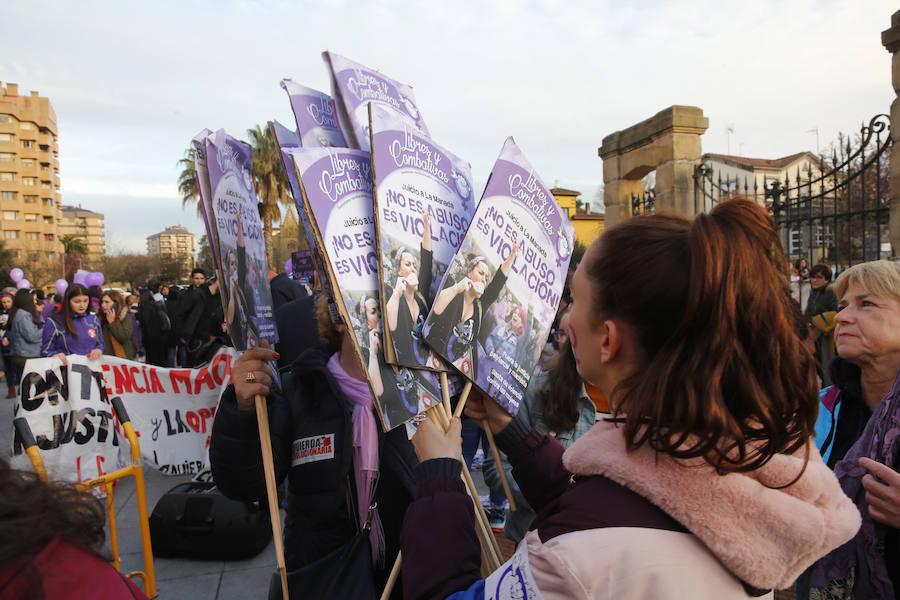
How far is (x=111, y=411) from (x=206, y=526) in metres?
1.13

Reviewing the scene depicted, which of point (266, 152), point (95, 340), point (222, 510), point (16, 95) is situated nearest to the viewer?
point (222, 510)

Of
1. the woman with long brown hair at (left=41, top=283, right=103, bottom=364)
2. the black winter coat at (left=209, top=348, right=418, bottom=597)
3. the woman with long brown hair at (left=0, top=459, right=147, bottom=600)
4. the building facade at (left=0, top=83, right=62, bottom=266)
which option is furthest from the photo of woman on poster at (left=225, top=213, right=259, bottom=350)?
the building facade at (left=0, top=83, right=62, bottom=266)

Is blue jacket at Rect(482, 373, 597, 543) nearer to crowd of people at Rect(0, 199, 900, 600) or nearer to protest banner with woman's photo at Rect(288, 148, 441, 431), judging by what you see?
crowd of people at Rect(0, 199, 900, 600)

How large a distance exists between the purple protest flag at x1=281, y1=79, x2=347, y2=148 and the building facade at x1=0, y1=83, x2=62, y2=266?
83206 millimetres

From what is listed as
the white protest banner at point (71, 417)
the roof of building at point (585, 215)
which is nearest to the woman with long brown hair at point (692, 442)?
the white protest banner at point (71, 417)

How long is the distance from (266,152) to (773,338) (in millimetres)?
31016

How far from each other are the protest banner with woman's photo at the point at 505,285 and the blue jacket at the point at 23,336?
947 cm

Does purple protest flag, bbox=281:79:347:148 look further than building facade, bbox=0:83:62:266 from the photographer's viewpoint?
No

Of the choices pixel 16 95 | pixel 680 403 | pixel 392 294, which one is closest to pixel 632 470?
pixel 680 403

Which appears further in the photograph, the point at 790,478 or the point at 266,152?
the point at 266,152

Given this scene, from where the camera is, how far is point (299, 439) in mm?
1868

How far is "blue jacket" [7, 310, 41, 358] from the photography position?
8789mm

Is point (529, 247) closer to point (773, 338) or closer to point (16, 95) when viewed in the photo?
point (773, 338)

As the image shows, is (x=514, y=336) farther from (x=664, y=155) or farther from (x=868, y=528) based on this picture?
(x=664, y=155)
